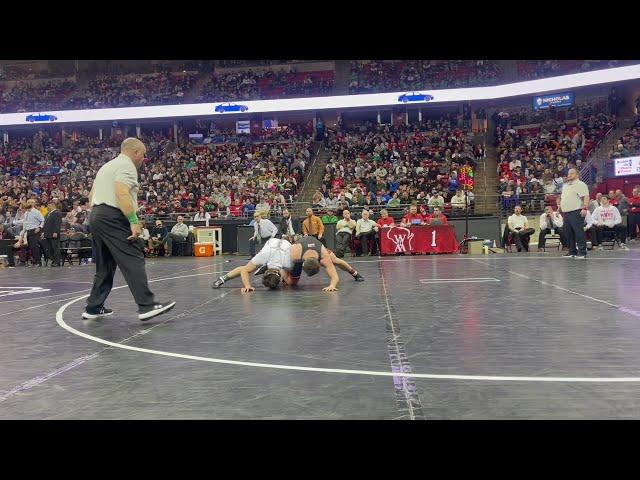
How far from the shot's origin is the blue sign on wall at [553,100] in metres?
27.1

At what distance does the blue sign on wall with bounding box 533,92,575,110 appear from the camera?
88.9 feet

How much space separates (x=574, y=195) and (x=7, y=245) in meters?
14.9

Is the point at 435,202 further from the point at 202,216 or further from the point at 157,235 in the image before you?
the point at 157,235

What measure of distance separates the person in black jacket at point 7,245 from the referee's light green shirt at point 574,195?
13.7 meters

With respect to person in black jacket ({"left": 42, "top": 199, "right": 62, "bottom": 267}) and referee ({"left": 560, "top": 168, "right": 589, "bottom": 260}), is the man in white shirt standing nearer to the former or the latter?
referee ({"left": 560, "top": 168, "right": 589, "bottom": 260})

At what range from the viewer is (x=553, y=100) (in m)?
27.5

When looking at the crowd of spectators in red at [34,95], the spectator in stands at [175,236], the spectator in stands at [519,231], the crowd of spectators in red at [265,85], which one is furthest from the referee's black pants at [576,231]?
the crowd of spectators in red at [34,95]

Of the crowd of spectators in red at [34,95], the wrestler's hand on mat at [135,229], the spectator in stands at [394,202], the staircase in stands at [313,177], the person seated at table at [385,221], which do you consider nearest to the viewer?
the wrestler's hand on mat at [135,229]

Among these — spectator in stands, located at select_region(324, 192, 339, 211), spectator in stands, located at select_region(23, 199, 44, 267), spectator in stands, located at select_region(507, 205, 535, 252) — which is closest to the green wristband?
spectator in stands, located at select_region(23, 199, 44, 267)

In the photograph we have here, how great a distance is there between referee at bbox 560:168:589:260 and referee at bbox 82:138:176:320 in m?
8.76

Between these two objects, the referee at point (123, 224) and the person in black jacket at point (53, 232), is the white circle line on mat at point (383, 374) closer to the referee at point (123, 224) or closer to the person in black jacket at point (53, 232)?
the referee at point (123, 224)

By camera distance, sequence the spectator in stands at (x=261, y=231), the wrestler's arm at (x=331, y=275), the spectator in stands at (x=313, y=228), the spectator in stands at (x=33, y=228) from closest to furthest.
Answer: the wrestler's arm at (x=331, y=275) → the spectator in stands at (x=313, y=228) → the spectator in stands at (x=33, y=228) → the spectator in stands at (x=261, y=231)

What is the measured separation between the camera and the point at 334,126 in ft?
106
